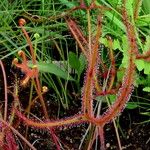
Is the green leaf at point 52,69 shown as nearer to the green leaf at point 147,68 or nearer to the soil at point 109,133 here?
the soil at point 109,133

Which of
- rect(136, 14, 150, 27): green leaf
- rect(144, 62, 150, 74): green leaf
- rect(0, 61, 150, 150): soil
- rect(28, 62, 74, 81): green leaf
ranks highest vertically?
rect(136, 14, 150, 27): green leaf

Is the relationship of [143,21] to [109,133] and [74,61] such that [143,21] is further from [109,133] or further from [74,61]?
[109,133]

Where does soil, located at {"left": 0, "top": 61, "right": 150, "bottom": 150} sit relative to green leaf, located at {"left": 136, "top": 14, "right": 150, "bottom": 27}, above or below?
below

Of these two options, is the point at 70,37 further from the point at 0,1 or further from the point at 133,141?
the point at 133,141

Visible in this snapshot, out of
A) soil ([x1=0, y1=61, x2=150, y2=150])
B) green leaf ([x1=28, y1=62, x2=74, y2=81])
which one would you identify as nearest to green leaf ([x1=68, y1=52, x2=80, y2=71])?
green leaf ([x1=28, y1=62, x2=74, y2=81])

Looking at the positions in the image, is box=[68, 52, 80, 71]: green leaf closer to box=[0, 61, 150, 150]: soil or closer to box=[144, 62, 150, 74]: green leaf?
box=[0, 61, 150, 150]: soil

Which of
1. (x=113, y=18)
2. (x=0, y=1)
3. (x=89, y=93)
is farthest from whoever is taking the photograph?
(x=0, y=1)

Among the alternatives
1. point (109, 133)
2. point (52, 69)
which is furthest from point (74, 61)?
point (109, 133)

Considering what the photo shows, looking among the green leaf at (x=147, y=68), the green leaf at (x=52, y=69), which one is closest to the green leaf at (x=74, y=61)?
the green leaf at (x=52, y=69)

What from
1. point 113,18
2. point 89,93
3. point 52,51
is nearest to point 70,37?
point 52,51
